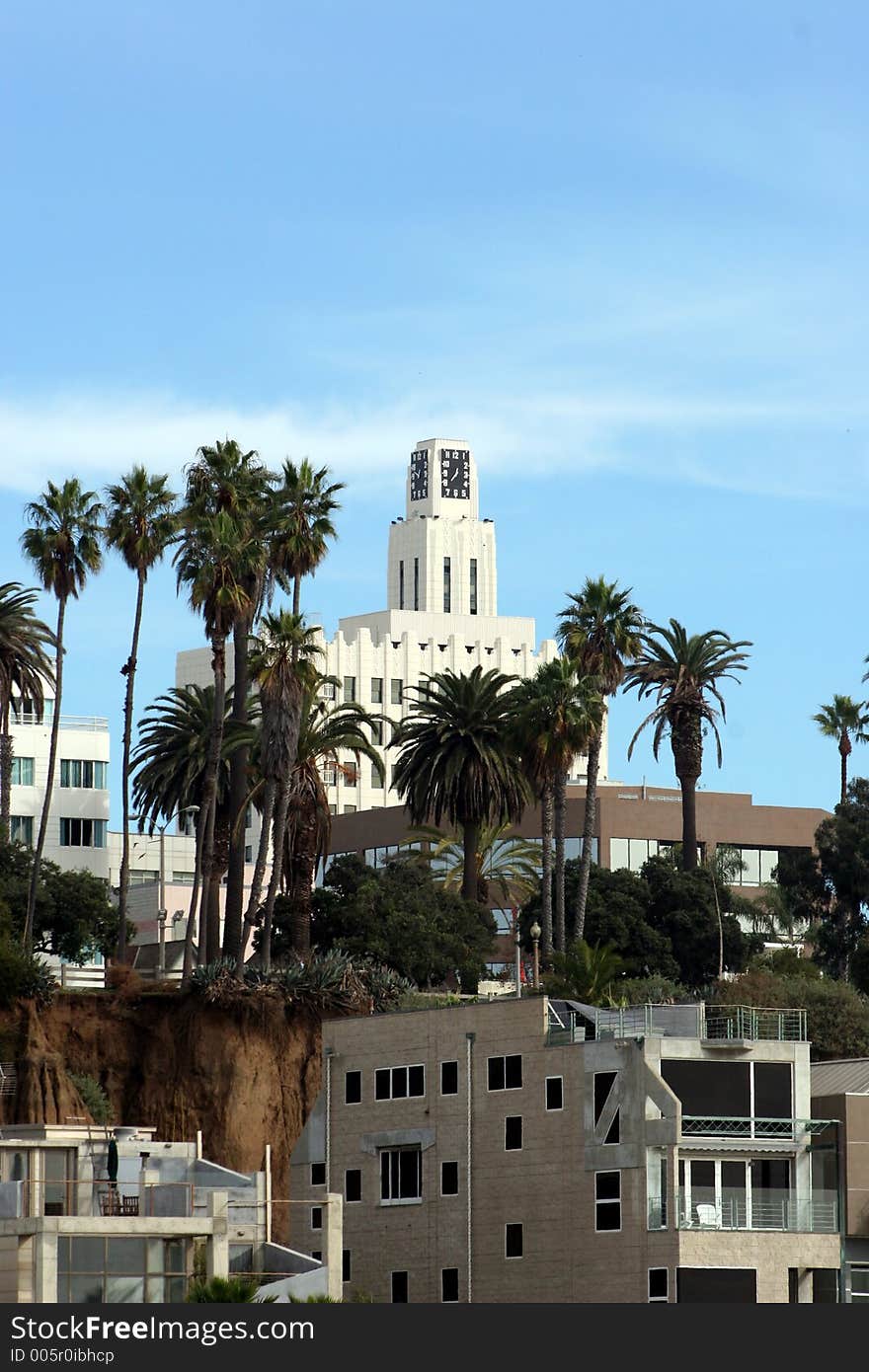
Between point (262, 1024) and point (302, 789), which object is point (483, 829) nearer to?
point (302, 789)

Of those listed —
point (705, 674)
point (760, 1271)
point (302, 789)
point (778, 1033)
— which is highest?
point (705, 674)

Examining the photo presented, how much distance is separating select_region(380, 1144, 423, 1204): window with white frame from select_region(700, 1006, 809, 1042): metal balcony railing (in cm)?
1056

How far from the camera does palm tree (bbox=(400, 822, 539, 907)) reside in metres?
158

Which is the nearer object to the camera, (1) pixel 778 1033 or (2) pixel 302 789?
(1) pixel 778 1033

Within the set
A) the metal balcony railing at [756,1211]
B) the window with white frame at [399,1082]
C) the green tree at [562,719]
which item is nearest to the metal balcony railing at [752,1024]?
the metal balcony railing at [756,1211]

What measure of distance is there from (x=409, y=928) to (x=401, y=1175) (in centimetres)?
2832

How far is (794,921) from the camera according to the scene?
547 feet

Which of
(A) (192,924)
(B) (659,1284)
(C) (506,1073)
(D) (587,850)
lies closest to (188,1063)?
(A) (192,924)

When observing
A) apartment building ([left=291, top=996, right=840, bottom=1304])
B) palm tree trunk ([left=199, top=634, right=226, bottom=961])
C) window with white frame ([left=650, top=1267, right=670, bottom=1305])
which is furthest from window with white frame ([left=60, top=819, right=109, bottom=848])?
window with white frame ([left=650, top=1267, right=670, bottom=1305])

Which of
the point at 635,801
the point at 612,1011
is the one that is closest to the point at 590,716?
the point at 612,1011

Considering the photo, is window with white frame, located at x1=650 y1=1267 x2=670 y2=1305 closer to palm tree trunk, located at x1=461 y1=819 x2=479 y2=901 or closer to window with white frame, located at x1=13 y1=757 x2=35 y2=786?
palm tree trunk, located at x1=461 y1=819 x2=479 y2=901

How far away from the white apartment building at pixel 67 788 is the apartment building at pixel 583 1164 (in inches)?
2418

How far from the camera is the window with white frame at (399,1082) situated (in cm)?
9969

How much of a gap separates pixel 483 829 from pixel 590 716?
23.9 meters
